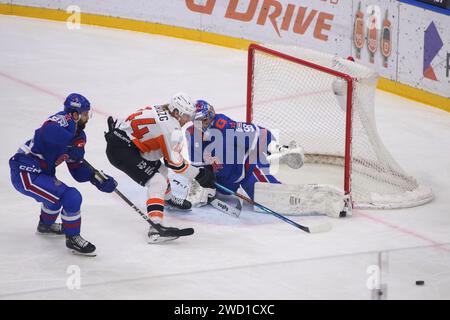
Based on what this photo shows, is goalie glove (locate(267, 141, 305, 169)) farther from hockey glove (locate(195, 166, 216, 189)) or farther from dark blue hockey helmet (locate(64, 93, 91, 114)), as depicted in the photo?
dark blue hockey helmet (locate(64, 93, 91, 114))

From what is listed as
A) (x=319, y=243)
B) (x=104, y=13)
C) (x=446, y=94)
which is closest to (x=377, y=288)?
(x=319, y=243)

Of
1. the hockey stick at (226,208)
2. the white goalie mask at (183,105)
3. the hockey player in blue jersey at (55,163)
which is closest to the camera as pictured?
the hockey player in blue jersey at (55,163)

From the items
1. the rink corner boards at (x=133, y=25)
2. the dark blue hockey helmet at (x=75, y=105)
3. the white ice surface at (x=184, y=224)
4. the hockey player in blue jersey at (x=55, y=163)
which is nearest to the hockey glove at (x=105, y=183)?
the hockey player in blue jersey at (x=55, y=163)

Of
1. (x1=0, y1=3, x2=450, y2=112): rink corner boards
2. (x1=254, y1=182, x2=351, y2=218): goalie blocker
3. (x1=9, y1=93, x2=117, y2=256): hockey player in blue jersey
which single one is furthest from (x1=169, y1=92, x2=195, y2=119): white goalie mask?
(x1=0, y1=3, x2=450, y2=112): rink corner boards

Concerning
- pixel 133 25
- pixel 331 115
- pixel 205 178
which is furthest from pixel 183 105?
pixel 133 25

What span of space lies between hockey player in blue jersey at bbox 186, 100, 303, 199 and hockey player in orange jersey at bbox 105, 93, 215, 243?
9.0 inches

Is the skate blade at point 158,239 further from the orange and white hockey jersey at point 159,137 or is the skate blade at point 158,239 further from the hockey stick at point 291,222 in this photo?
the hockey stick at point 291,222

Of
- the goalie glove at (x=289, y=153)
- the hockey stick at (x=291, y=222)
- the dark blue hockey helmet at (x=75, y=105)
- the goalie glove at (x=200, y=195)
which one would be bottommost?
the hockey stick at (x=291, y=222)

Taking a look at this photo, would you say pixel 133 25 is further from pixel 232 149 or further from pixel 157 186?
pixel 157 186

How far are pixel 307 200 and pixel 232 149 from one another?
1.90 ft

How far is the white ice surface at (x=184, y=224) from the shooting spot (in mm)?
4832

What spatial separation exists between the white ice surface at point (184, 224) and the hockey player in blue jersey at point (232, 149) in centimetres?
24

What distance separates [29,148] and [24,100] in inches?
125

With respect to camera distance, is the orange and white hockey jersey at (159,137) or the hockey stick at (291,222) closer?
the orange and white hockey jersey at (159,137)
